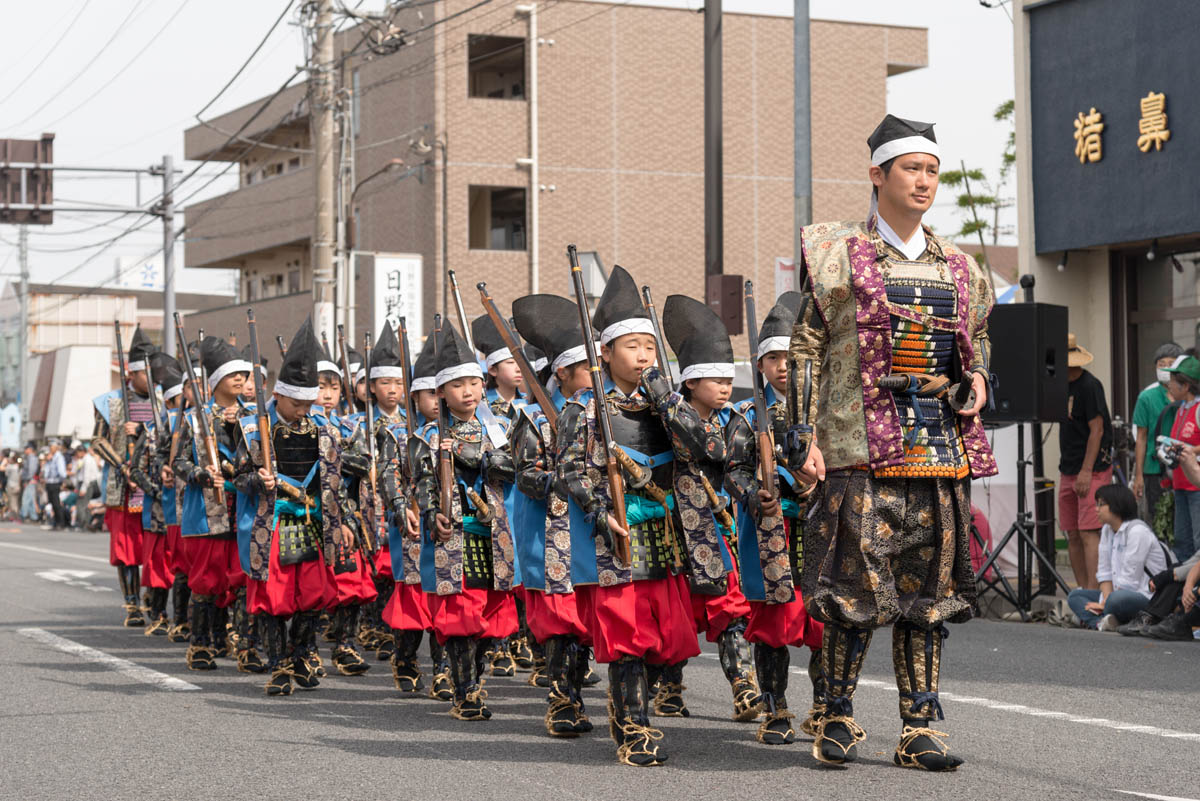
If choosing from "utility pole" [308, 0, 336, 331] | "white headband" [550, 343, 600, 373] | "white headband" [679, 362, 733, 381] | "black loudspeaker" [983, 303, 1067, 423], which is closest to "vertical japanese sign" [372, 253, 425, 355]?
"utility pole" [308, 0, 336, 331]

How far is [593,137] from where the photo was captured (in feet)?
112

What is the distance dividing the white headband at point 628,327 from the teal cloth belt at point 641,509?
0.71 metres

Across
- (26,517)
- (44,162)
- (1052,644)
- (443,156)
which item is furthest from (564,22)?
(1052,644)

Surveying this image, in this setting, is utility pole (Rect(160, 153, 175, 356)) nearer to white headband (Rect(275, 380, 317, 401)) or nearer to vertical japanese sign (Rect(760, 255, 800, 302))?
vertical japanese sign (Rect(760, 255, 800, 302))

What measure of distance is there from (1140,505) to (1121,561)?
300 cm

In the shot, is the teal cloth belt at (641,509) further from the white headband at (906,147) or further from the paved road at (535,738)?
the white headband at (906,147)

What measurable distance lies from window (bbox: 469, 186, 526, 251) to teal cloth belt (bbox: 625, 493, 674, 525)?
91.5 ft

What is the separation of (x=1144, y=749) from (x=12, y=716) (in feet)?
18.1

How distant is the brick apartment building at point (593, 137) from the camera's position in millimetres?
32938

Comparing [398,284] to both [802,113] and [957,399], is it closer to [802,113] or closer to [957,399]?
[802,113]

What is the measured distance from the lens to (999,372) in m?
13.2

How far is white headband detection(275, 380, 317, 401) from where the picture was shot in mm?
9625

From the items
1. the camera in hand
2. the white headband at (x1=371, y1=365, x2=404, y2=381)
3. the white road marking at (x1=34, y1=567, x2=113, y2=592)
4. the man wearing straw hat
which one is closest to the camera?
the white headband at (x1=371, y1=365, x2=404, y2=381)

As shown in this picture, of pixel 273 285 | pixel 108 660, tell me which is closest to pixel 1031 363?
pixel 108 660
